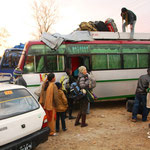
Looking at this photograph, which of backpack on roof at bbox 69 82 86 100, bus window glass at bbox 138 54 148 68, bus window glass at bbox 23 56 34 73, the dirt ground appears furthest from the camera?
bus window glass at bbox 138 54 148 68

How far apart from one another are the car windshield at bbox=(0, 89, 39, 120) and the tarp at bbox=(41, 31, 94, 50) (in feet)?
11.8

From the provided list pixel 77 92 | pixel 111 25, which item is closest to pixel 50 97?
pixel 77 92

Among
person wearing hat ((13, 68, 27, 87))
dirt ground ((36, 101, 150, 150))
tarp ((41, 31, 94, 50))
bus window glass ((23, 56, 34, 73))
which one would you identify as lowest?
dirt ground ((36, 101, 150, 150))

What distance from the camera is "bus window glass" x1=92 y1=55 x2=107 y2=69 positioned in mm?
7779

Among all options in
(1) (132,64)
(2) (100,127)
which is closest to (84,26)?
(1) (132,64)

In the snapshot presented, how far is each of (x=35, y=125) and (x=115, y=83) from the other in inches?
197

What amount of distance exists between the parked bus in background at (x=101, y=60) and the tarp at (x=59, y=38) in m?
0.16

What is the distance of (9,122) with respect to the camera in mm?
3207

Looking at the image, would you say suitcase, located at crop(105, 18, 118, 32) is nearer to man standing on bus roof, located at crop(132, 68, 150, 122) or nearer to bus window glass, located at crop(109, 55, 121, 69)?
bus window glass, located at crop(109, 55, 121, 69)

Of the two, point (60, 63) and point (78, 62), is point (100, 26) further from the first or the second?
point (60, 63)

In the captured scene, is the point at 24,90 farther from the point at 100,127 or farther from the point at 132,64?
the point at 132,64

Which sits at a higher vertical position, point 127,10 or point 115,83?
point 127,10

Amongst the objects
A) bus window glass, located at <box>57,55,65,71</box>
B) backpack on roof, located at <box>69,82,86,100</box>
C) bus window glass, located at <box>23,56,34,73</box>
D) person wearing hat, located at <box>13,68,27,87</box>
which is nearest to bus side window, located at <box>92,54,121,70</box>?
bus window glass, located at <box>57,55,65,71</box>

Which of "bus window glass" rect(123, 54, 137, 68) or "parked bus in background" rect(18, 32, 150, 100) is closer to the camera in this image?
"parked bus in background" rect(18, 32, 150, 100)
